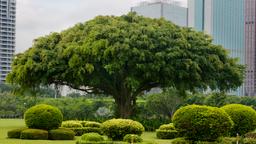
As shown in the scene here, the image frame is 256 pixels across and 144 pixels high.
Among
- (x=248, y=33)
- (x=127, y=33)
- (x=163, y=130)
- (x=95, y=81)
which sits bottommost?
(x=163, y=130)

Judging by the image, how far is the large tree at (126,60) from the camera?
34.5m

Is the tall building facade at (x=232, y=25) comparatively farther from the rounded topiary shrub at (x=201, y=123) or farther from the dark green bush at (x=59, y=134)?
the rounded topiary shrub at (x=201, y=123)

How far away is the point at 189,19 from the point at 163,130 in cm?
8014

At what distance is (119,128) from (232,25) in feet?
319

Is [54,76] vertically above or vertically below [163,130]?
above

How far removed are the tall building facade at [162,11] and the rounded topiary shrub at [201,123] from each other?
64.2m

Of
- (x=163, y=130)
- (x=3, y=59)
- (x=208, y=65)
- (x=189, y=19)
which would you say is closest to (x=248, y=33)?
(x=189, y=19)

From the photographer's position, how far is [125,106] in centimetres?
3841

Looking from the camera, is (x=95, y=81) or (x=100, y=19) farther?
(x=100, y=19)

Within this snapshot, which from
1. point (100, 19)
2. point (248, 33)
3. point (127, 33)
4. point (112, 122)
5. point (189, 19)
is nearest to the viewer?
point (112, 122)

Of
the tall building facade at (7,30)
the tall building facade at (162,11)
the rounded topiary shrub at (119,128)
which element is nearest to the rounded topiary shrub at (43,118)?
the rounded topiary shrub at (119,128)

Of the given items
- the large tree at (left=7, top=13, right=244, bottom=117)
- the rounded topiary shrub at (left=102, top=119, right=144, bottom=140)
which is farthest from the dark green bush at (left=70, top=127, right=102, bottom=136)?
the rounded topiary shrub at (left=102, top=119, right=144, bottom=140)

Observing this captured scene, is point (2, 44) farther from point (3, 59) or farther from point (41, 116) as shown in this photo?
point (41, 116)

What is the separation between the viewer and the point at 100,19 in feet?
126
